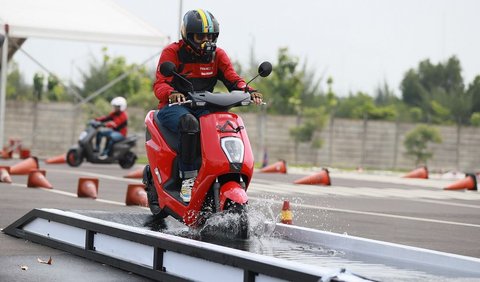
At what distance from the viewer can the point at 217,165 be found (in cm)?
776

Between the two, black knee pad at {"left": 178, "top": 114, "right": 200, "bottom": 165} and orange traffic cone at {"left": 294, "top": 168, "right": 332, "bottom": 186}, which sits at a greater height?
black knee pad at {"left": 178, "top": 114, "right": 200, "bottom": 165}

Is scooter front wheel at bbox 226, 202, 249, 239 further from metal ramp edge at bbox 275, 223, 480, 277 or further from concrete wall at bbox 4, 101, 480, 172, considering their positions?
concrete wall at bbox 4, 101, 480, 172

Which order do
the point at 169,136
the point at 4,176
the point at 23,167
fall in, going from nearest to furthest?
1. the point at 169,136
2. the point at 4,176
3. the point at 23,167

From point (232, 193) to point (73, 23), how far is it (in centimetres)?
1820

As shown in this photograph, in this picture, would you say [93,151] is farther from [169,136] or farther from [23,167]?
[169,136]

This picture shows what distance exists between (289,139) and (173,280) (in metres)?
30.1

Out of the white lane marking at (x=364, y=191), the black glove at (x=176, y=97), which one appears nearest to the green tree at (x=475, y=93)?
the white lane marking at (x=364, y=191)

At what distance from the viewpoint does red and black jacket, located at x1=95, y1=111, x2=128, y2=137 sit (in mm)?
25422

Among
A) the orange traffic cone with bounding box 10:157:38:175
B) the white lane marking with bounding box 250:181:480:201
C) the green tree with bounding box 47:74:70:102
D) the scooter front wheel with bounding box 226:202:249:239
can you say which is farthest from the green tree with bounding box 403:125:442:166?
the scooter front wheel with bounding box 226:202:249:239

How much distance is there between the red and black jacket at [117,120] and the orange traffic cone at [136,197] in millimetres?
12294

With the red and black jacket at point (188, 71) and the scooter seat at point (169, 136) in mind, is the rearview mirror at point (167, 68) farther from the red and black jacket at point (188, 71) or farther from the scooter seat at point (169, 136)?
the scooter seat at point (169, 136)

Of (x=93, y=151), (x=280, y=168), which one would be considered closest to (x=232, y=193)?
(x=93, y=151)

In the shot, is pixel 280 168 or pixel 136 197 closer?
pixel 136 197

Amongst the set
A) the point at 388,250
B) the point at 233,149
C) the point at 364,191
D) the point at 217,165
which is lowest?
the point at 364,191
